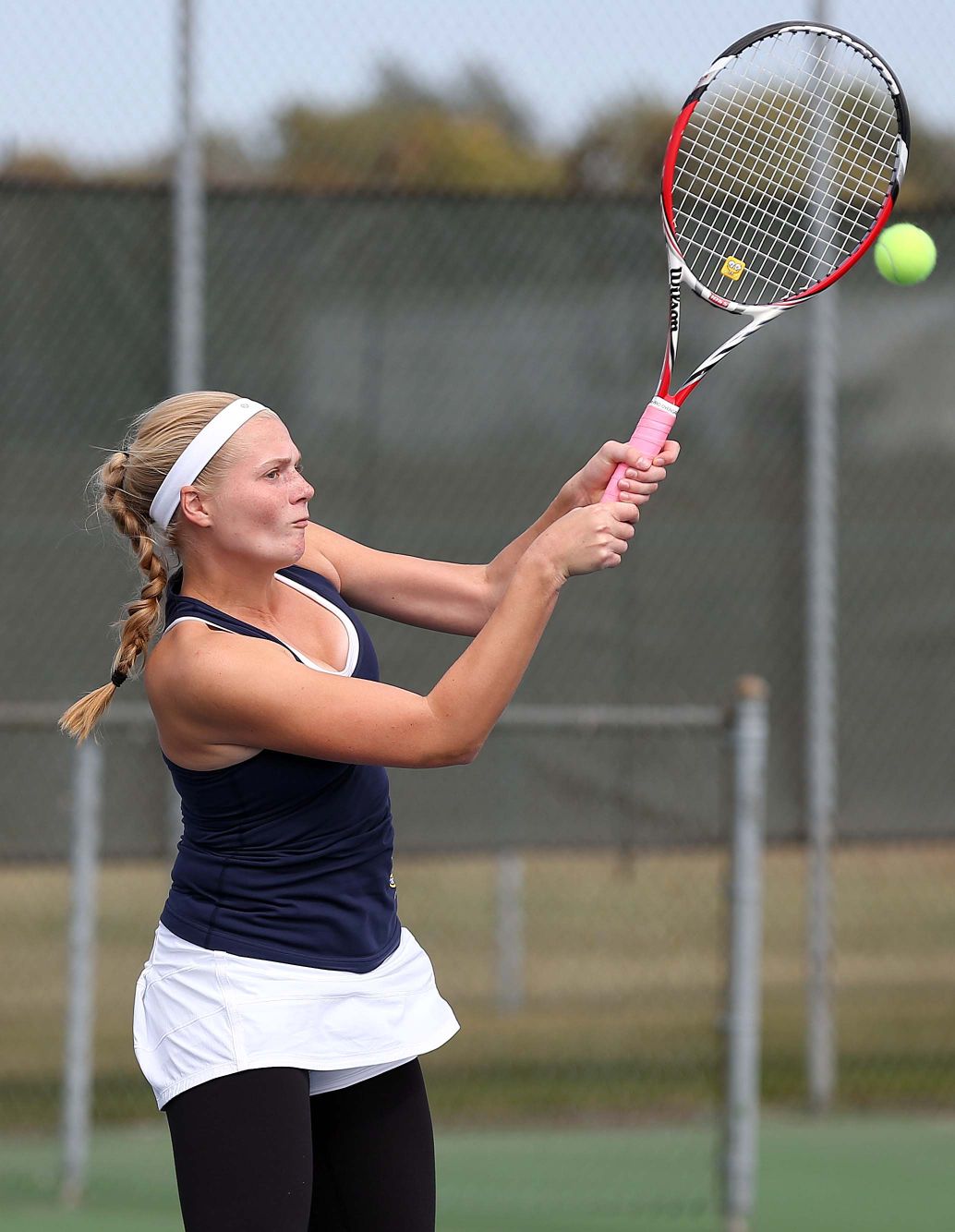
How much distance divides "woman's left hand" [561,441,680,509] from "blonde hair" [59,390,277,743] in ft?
1.49

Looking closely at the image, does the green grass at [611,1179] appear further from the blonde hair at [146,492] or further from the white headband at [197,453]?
the white headband at [197,453]

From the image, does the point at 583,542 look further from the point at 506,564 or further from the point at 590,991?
the point at 590,991

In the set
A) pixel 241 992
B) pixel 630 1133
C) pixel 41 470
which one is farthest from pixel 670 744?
pixel 241 992

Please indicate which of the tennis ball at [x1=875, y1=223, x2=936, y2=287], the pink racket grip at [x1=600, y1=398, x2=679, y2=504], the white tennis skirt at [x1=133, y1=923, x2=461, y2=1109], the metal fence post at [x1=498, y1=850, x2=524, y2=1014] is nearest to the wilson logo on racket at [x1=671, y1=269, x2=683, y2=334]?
the pink racket grip at [x1=600, y1=398, x2=679, y2=504]

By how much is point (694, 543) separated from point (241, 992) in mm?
3355

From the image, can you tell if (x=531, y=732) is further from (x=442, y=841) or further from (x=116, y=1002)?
(x=116, y=1002)

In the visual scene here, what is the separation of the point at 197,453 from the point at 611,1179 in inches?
116

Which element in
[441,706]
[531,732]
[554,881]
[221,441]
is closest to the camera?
[441,706]

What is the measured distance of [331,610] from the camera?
2584 millimetres

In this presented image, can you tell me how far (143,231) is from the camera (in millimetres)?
5402

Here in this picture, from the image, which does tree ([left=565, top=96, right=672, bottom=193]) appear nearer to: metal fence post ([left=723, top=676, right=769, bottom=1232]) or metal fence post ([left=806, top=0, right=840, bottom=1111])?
metal fence post ([left=806, top=0, right=840, bottom=1111])

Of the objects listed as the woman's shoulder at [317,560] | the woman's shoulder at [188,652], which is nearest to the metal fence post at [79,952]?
the woman's shoulder at [317,560]

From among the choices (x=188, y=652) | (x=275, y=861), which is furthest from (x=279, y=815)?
(x=188, y=652)

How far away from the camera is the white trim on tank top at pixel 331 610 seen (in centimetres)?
239
